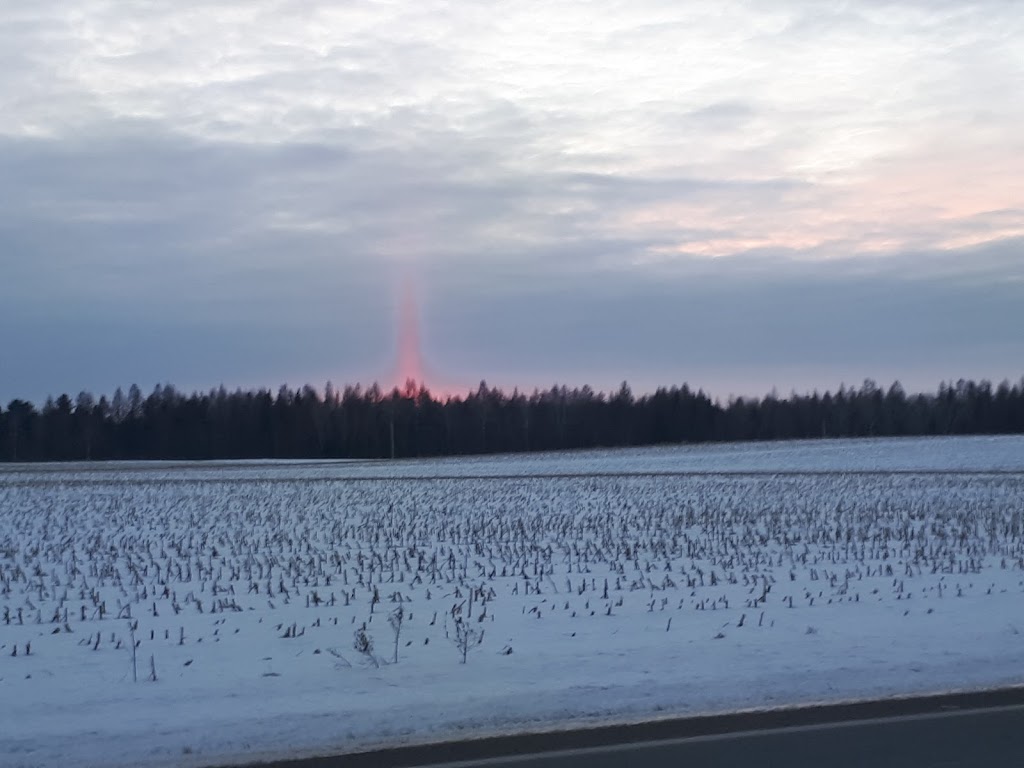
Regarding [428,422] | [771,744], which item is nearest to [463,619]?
[771,744]

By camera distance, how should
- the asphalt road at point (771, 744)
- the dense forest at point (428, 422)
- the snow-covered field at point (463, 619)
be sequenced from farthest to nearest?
the dense forest at point (428, 422), the snow-covered field at point (463, 619), the asphalt road at point (771, 744)

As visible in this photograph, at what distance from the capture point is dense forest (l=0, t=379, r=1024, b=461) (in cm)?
10894

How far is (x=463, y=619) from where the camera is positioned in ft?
38.5

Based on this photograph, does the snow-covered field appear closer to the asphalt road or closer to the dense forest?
the asphalt road

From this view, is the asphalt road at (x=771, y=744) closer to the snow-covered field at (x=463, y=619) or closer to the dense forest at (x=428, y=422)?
the snow-covered field at (x=463, y=619)

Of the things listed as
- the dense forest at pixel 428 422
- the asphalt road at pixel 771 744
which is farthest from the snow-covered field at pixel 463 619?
the dense forest at pixel 428 422

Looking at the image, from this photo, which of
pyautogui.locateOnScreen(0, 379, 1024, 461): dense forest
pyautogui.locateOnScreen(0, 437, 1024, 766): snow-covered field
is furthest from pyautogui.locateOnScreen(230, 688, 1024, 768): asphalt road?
pyautogui.locateOnScreen(0, 379, 1024, 461): dense forest

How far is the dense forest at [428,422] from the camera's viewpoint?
10894cm

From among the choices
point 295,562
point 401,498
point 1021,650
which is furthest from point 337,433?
point 1021,650

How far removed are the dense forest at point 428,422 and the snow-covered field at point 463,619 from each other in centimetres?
7816

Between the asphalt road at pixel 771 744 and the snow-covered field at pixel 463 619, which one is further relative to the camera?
the snow-covered field at pixel 463 619

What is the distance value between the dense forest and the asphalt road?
298 feet

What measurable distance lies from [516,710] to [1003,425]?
116m

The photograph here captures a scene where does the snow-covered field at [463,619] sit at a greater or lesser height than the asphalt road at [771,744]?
greater
